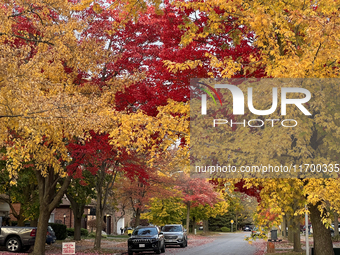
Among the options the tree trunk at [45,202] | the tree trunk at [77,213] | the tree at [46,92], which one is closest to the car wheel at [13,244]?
the tree trunk at [45,202]

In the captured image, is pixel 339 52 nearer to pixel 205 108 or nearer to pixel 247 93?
pixel 247 93

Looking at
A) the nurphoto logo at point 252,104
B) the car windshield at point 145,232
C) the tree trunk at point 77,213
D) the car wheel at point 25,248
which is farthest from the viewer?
the tree trunk at point 77,213

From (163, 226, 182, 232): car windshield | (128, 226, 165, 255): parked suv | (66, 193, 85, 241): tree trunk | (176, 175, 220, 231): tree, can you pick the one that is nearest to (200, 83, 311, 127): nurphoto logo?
(128, 226, 165, 255): parked suv

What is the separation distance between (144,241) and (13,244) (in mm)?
7244

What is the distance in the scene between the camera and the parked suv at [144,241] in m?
23.0

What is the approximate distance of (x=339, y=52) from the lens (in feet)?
28.3

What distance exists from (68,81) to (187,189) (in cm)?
3699

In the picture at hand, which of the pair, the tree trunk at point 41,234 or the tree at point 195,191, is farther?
the tree at point 195,191

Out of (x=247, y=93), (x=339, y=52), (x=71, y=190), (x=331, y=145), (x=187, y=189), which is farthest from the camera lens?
(x=187, y=189)

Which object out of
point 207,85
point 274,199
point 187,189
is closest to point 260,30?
point 207,85

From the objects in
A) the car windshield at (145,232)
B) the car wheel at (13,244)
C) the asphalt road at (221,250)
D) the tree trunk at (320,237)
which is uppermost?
the tree trunk at (320,237)

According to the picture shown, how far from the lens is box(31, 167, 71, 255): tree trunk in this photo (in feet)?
62.4

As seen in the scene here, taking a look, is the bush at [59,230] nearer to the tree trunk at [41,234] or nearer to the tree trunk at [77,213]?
the tree trunk at [77,213]

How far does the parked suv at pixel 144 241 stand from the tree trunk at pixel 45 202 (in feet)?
18.1
